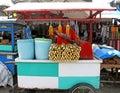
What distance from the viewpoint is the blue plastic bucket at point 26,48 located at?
19.1 ft

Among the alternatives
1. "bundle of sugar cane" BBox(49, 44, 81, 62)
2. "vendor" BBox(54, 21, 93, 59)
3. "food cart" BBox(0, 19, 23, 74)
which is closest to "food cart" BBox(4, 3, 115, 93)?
"bundle of sugar cane" BBox(49, 44, 81, 62)

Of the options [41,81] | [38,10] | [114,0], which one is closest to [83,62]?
[41,81]

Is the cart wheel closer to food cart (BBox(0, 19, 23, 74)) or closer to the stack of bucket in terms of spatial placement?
the stack of bucket

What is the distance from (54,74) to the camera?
227 inches

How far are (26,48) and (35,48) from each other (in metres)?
0.21

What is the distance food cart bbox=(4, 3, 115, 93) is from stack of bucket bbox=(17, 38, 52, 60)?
0.44ft

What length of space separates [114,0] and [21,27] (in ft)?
25.6

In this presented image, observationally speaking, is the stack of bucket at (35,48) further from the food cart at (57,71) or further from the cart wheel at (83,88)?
the cart wheel at (83,88)

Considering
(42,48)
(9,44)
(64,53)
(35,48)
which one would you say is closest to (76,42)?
(64,53)

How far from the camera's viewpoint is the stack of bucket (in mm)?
5777

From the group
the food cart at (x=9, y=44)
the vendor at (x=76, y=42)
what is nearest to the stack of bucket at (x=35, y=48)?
the vendor at (x=76, y=42)

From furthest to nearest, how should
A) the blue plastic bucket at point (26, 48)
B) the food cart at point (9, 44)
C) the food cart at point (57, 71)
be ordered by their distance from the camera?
the food cart at point (9, 44)
the blue plastic bucket at point (26, 48)
the food cart at point (57, 71)

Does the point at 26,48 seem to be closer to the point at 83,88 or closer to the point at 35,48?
the point at 35,48

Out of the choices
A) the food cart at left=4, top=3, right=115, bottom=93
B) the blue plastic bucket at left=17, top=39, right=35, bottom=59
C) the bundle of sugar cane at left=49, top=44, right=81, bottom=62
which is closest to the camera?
the bundle of sugar cane at left=49, top=44, right=81, bottom=62
